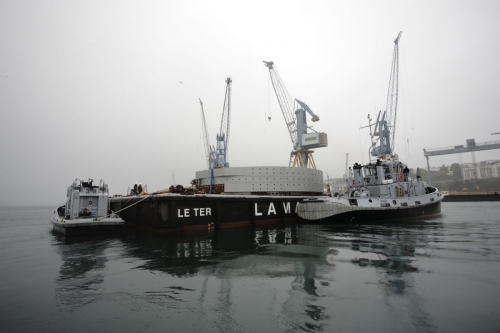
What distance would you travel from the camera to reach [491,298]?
619cm

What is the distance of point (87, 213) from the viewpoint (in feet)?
70.9

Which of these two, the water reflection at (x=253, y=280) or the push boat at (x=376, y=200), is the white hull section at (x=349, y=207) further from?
the water reflection at (x=253, y=280)

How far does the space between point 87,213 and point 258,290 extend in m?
20.4

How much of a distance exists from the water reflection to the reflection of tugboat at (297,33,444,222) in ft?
37.8

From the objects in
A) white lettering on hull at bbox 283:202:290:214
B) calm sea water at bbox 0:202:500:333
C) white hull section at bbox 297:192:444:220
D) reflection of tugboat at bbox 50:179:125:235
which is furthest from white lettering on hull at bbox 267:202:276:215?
reflection of tugboat at bbox 50:179:125:235

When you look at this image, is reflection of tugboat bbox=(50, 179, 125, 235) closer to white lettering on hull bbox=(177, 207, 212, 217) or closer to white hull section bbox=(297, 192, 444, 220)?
white lettering on hull bbox=(177, 207, 212, 217)

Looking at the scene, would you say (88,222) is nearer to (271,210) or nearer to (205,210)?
(205,210)

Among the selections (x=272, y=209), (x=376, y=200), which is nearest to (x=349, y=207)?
(x=376, y=200)

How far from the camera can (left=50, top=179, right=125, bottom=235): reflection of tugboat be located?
1931cm

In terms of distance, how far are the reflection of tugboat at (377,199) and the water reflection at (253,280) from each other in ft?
37.8

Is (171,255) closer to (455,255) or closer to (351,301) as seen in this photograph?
(351,301)

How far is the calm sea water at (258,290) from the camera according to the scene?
203 inches

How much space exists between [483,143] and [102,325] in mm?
156446

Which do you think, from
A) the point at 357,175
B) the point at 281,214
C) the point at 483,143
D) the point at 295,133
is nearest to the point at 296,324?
the point at 281,214
